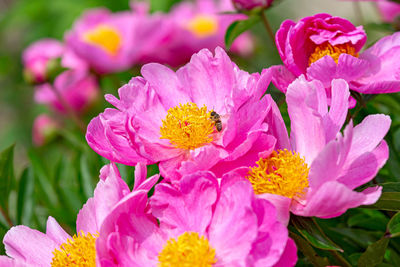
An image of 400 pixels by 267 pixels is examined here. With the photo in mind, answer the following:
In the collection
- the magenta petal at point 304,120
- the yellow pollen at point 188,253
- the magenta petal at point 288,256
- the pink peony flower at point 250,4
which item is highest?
the pink peony flower at point 250,4

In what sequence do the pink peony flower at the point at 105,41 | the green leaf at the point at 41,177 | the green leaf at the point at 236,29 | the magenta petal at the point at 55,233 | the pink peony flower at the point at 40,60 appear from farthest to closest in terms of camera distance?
the pink peony flower at the point at 105,41 → the pink peony flower at the point at 40,60 → the green leaf at the point at 41,177 → the green leaf at the point at 236,29 → the magenta petal at the point at 55,233

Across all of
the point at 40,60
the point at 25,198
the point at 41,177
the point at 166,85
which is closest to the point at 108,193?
the point at 166,85

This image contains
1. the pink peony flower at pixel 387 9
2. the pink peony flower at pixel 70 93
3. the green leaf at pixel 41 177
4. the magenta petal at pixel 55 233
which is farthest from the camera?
the pink peony flower at pixel 70 93

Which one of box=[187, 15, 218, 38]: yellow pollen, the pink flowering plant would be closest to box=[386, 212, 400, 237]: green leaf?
the pink flowering plant

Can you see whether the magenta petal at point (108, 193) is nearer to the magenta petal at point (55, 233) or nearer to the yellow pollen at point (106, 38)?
the magenta petal at point (55, 233)

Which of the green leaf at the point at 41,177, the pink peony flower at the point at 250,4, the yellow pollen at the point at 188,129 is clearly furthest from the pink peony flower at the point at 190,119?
the green leaf at the point at 41,177

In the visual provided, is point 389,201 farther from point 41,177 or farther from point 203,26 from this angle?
point 203,26

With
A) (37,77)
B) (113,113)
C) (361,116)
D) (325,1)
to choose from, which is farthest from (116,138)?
(325,1)

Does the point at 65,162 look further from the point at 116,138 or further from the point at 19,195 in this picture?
the point at 116,138
